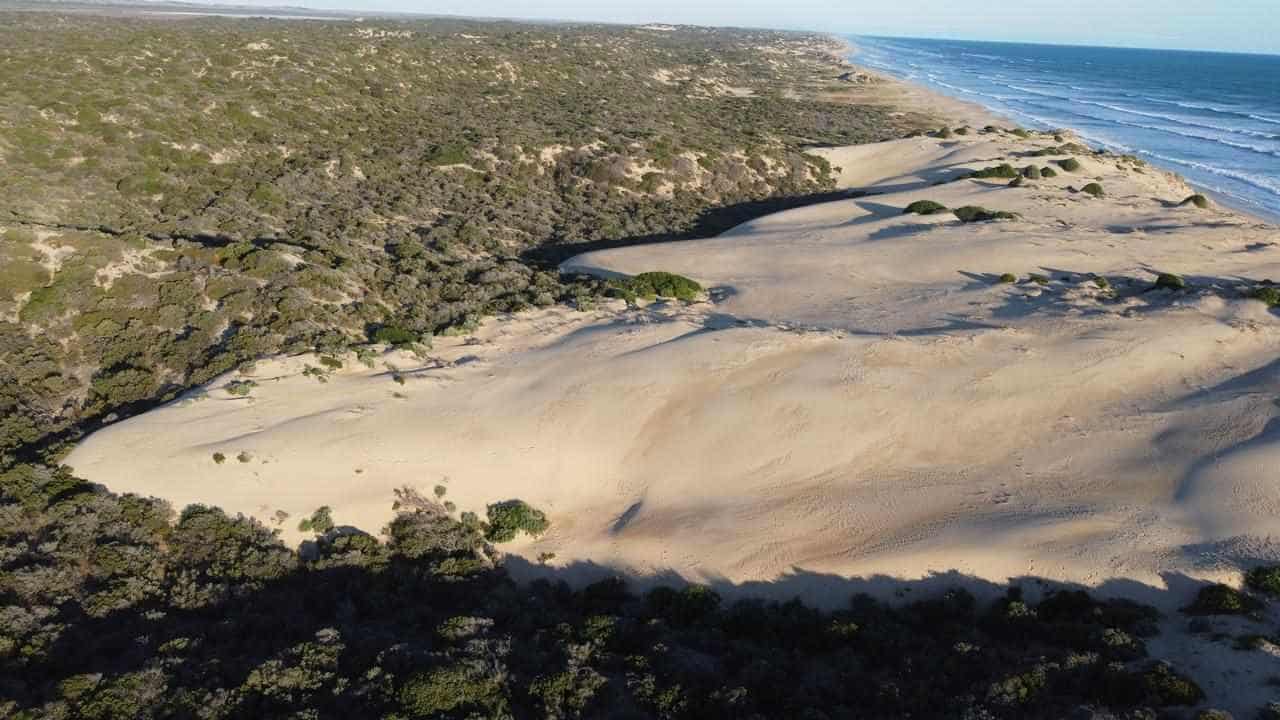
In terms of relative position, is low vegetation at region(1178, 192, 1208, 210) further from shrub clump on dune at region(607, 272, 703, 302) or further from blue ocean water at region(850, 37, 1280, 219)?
shrub clump on dune at region(607, 272, 703, 302)

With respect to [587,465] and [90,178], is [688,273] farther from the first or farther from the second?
[90,178]

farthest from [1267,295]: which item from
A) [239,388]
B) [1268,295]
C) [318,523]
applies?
[239,388]

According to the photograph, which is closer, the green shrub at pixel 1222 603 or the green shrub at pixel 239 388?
the green shrub at pixel 1222 603

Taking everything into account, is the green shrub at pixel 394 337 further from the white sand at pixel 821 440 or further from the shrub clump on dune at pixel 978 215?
the shrub clump on dune at pixel 978 215

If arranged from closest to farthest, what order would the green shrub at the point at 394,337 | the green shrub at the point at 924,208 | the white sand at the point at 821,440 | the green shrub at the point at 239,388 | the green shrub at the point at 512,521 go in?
the white sand at the point at 821,440
the green shrub at the point at 512,521
the green shrub at the point at 239,388
the green shrub at the point at 394,337
the green shrub at the point at 924,208

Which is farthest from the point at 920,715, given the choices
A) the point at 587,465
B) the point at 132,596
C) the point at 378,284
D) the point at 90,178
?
the point at 90,178

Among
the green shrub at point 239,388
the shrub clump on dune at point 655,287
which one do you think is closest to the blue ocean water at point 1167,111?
the shrub clump on dune at point 655,287

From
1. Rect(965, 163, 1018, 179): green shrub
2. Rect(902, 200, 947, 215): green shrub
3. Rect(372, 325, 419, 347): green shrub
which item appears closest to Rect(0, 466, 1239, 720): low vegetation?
Rect(372, 325, 419, 347): green shrub
